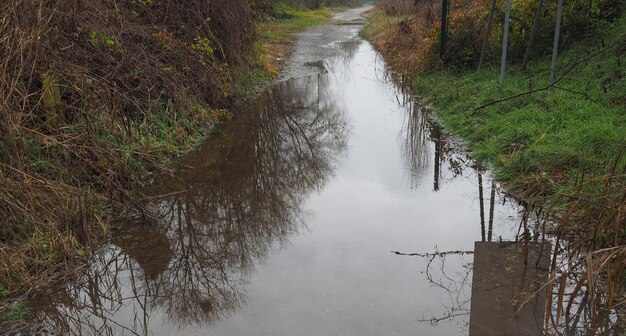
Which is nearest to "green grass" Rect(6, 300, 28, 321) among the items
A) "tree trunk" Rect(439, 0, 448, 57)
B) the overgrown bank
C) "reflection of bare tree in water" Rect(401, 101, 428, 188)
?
the overgrown bank

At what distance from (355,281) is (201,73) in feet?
21.0

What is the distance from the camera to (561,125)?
708 cm

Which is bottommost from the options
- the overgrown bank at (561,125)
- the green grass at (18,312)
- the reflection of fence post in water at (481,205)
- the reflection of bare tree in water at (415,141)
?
the reflection of fence post in water at (481,205)

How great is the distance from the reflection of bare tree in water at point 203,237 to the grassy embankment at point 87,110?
28 centimetres

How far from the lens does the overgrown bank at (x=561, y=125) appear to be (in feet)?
12.7

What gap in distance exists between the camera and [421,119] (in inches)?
396

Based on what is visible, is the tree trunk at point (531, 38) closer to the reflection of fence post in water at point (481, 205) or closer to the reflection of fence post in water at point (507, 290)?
the reflection of fence post in water at point (481, 205)

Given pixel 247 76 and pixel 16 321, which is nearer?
pixel 16 321

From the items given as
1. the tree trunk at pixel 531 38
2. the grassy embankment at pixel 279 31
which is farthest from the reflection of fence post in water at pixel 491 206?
the grassy embankment at pixel 279 31

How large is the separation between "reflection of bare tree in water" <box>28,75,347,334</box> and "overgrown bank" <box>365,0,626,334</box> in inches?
88.4

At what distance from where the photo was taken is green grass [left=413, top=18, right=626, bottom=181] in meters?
6.17

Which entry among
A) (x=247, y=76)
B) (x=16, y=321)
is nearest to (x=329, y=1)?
(x=247, y=76)

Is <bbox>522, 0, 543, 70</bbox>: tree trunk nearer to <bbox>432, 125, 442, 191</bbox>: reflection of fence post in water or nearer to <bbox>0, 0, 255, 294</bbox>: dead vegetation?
<bbox>432, 125, 442, 191</bbox>: reflection of fence post in water

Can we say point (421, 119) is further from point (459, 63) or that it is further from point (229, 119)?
point (229, 119)
